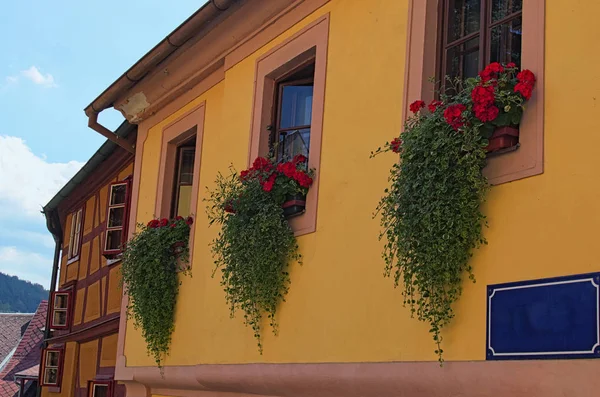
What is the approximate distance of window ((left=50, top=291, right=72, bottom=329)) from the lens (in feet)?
47.3

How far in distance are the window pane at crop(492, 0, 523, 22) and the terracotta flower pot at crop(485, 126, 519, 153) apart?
0.84 metres

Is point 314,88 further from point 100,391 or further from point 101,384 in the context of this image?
point 100,391

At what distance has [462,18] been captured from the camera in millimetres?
5434

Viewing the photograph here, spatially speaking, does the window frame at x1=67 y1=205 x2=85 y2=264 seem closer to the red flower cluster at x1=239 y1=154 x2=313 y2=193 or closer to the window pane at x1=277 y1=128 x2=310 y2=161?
the window pane at x1=277 y1=128 x2=310 y2=161

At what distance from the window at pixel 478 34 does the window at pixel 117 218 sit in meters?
6.58

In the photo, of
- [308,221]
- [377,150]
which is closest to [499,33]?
[377,150]

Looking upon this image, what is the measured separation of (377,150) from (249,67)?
2.59 meters

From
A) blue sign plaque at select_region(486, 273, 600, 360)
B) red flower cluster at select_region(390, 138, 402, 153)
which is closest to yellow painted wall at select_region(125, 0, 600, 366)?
blue sign plaque at select_region(486, 273, 600, 360)

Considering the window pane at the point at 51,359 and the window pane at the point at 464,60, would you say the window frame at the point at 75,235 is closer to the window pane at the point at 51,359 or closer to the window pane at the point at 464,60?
the window pane at the point at 51,359

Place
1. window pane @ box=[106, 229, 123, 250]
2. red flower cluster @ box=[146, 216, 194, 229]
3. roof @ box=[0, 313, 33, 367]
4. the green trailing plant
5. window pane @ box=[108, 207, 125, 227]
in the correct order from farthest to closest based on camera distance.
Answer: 1. roof @ box=[0, 313, 33, 367]
2. window pane @ box=[108, 207, 125, 227]
3. window pane @ box=[106, 229, 123, 250]
4. red flower cluster @ box=[146, 216, 194, 229]
5. the green trailing plant

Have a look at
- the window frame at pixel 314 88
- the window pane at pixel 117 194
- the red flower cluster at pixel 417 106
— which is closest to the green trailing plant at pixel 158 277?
the window frame at pixel 314 88

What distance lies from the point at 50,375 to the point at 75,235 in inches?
88.6

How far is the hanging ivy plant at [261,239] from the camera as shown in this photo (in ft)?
21.1

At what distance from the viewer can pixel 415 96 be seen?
538 cm
